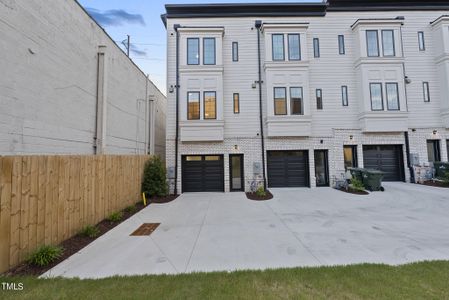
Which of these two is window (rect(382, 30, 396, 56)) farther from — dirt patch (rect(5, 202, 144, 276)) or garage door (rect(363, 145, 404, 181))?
dirt patch (rect(5, 202, 144, 276))

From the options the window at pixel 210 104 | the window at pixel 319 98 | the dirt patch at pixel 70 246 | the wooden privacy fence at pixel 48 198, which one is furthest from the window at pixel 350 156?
the wooden privacy fence at pixel 48 198

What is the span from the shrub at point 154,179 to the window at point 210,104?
3.56 m

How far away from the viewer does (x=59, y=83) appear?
588cm

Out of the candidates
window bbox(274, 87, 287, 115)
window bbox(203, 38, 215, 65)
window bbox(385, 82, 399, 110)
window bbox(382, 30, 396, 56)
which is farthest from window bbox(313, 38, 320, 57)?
window bbox(203, 38, 215, 65)

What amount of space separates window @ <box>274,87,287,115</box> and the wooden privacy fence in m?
8.21

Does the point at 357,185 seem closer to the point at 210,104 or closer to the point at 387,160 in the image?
the point at 387,160

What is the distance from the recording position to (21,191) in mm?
3812

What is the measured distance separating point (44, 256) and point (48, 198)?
111 centimetres

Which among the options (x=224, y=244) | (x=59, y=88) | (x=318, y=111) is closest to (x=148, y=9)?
(x=59, y=88)

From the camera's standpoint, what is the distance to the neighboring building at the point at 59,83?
14.7 feet

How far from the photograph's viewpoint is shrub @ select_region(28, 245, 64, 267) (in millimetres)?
3814

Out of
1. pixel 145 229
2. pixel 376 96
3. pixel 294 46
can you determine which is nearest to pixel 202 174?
pixel 145 229

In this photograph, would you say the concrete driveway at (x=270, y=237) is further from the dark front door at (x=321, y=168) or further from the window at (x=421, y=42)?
the window at (x=421, y=42)

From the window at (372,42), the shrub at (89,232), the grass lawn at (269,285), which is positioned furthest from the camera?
the window at (372,42)
